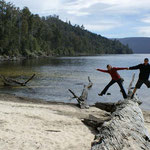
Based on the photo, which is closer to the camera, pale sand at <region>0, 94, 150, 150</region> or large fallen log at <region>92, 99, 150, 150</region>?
large fallen log at <region>92, 99, 150, 150</region>

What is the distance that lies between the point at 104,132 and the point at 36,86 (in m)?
20.4

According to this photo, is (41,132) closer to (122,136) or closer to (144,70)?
(122,136)

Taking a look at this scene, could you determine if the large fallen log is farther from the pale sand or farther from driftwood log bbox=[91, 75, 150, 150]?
the pale sand

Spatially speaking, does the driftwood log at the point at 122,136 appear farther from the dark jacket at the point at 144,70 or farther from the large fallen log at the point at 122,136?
the dark jacket at the point at 144,70

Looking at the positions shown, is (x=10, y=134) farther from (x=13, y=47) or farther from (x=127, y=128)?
(x=13, y=47)

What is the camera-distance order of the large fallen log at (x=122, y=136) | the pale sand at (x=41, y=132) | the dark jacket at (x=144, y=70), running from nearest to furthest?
1. the large fallen log at (x=122, y=136)
2. the pale sand at (x=41, y=132)
3. the dark jacket at (x=144, y=70)

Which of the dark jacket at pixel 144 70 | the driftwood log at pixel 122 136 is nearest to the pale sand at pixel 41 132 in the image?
the driftwood log at pixel 122 136

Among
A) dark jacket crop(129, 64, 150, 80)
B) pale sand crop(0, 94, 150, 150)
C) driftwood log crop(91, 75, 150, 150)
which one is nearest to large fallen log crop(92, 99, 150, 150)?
driftwood log crop(91, 75, 150, 150)

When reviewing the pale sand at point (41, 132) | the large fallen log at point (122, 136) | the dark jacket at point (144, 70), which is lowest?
the pale sand at point (41, 132)

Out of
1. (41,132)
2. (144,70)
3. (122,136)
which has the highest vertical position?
(144,70)

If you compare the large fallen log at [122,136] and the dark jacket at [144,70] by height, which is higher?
the dark jacket at [144,70]

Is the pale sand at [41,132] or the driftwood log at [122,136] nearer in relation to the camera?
the driftwood log at [122,136]

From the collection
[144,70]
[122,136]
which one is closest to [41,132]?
[122,136]

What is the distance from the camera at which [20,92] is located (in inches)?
923
